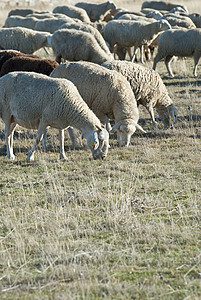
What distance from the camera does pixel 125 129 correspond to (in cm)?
912

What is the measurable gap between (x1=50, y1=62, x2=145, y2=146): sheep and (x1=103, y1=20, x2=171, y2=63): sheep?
10330 millimetres

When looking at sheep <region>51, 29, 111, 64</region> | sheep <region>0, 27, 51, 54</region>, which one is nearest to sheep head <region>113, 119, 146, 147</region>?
sheep <region>51, 29, 111, 64</region>

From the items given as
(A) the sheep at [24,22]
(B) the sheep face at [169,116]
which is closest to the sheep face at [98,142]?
(B) the sheep face at [169,116]

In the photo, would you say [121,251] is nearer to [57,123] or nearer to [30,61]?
[57,123]

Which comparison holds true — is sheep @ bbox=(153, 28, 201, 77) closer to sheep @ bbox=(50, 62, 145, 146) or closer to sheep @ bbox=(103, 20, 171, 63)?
sheep @ bbox=(103, 20, 171, 63)

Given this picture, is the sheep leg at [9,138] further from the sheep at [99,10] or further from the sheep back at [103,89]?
the sheep at [99,10]

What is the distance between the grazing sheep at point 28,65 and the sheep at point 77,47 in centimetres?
388

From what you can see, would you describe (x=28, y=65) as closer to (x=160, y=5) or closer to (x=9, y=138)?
(x=9, y=138)

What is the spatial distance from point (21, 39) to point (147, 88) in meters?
9.49

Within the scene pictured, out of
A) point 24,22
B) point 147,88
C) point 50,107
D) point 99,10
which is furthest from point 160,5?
point 50,107

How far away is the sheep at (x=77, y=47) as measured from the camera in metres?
14.7

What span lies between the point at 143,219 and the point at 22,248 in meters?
1.52

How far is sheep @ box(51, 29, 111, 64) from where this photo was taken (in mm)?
14672

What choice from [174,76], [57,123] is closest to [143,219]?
[57,123]
